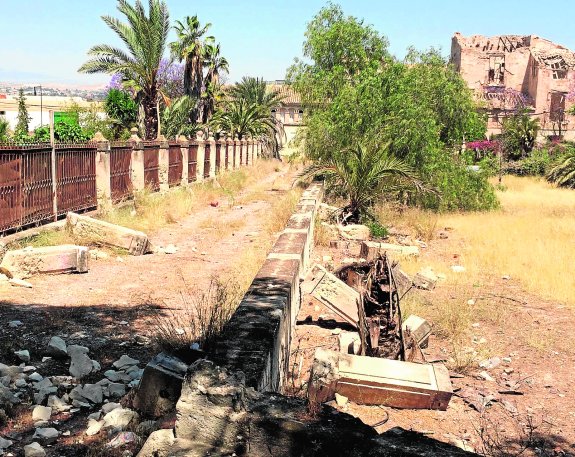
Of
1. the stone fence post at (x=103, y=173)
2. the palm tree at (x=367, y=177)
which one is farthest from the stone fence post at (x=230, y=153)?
the palm tree at (x=367, y=177)

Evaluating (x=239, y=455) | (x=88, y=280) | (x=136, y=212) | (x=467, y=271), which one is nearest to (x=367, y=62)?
(x=136, y=212)

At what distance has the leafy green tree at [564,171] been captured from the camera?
88.7 ft

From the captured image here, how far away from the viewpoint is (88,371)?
15.8ft

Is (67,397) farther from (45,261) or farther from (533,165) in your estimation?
(533,165)

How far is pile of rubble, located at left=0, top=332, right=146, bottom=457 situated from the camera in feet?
12.4

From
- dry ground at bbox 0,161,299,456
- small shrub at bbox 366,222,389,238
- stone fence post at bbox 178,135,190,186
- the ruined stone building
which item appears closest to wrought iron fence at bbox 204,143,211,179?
stone fence post at bbox 178,135,190,186

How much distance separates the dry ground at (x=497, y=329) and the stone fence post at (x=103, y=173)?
215 inches

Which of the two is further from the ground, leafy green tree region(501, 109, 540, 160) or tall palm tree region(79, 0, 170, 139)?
tall palm tree region(79, 0, 170, 139)

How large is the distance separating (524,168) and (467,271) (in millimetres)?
25709

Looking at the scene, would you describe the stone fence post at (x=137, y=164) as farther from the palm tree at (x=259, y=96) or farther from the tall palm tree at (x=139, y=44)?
the palm tree at (x=259, y=96)

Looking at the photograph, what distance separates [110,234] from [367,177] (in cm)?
620

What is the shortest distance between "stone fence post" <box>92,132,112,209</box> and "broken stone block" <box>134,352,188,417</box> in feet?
34.2

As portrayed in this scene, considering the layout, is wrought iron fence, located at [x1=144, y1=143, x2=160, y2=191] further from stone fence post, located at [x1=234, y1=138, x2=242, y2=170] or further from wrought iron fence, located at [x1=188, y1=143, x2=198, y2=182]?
stone fence post, located at [x1=234, y1=138, x2=242, y2=170]

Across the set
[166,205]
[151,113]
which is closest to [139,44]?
[151,113]
